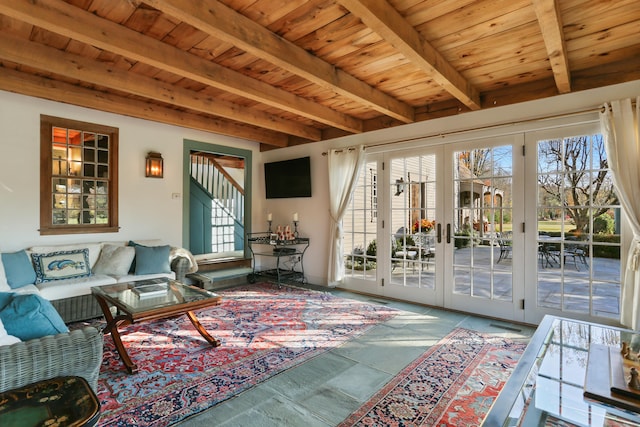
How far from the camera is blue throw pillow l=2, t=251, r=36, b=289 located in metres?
3.32

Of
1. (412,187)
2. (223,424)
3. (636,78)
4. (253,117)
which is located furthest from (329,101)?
(223,424)

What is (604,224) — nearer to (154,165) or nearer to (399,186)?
(399,186)

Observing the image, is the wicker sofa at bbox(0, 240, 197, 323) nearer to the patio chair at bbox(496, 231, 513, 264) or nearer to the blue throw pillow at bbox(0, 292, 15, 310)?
the blue throw pillow at bbox(0, 292, 15, 310)

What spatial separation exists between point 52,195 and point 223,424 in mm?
3816

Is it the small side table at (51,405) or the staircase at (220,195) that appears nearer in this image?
the small side table at (51,405)

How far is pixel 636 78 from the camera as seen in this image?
2943 millimetres

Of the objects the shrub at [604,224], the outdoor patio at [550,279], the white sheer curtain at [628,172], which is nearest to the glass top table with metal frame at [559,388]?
the white sheer curtain at [628,172]

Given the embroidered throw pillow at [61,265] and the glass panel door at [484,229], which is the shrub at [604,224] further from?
the embroidered throw pillow at [61,265]

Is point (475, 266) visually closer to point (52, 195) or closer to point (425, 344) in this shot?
point (425, 344)

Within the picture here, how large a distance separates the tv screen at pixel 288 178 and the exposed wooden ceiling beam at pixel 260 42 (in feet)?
7.12

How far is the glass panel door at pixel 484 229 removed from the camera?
366 cm

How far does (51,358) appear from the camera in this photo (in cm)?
156

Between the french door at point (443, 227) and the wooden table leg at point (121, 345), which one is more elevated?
the french door at point (443, 227)

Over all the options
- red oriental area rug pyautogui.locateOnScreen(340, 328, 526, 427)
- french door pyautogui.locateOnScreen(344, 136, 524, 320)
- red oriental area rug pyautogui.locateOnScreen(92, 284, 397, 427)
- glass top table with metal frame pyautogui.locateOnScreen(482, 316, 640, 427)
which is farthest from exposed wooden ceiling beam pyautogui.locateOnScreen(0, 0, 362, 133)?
glass top table with metal frame pyautogui.locateOnScreen(482, 316, 640, 427)
